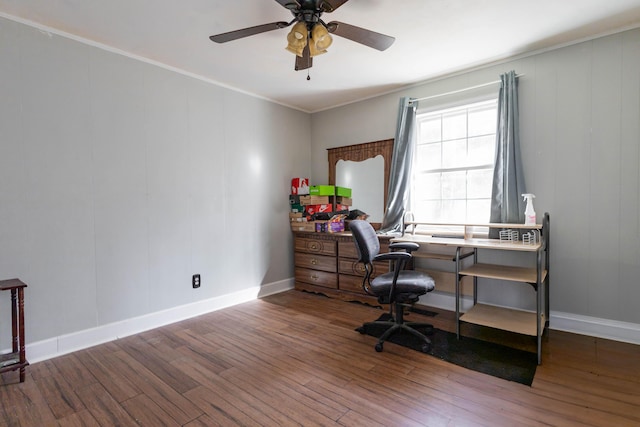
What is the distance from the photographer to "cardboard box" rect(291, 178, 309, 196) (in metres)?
4.34

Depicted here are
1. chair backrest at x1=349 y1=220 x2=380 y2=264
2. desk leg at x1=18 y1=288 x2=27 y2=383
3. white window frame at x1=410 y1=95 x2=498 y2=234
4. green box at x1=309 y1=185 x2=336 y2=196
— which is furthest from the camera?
green box at x1=309 y1=185 x2=336 y2=196

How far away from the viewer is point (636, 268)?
252 centimetres

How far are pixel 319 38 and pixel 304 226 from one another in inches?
102

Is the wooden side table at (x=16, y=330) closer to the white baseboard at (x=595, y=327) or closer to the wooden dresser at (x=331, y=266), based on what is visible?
the wooden dresser at (x=331, y=266)

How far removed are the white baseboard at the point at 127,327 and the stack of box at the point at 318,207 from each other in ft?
3.41

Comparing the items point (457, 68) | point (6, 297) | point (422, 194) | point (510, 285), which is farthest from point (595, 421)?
point (6, 297)

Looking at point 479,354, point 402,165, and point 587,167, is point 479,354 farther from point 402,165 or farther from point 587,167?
point 402,165

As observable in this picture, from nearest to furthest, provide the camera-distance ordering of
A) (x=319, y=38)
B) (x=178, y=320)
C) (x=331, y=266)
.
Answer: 1. (x=319, y=38)
2. (x=178, y=320)
3. (x=331, y=266)

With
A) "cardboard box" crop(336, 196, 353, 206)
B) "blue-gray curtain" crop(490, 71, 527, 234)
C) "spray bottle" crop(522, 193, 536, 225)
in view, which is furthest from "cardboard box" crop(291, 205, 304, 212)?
"spray bottle" crop(522, 193, 536, 225)

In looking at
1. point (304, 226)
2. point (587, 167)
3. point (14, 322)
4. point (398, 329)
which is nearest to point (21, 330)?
point (14, 322)

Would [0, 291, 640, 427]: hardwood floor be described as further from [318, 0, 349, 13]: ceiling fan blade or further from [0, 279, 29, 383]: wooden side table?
[318, 0, 349, 13]: ceiling fan blade

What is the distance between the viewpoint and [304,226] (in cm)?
421

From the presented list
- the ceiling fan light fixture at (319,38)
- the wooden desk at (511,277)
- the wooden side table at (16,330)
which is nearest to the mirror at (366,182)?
the wooden desk at (511,277)

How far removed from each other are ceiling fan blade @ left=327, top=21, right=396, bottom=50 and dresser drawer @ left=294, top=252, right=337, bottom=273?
2428 mm
